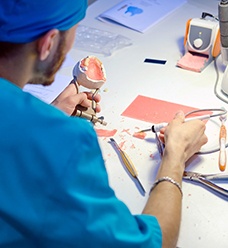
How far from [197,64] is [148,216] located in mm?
720

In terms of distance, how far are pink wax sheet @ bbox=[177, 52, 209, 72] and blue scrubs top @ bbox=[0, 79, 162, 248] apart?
0.81m

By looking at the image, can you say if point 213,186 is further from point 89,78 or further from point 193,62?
point 193,62

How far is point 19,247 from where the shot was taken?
674 mm

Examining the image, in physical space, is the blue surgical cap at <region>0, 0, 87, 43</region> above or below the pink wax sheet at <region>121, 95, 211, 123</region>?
above

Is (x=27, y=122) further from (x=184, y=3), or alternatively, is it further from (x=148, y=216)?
(x=184, y=3)

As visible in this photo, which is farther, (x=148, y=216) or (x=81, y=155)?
(x=148, y=216)

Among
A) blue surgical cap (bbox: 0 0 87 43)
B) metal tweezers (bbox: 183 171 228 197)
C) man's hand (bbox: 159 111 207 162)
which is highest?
blue surgical cap (bbox: 0 0 87 43)

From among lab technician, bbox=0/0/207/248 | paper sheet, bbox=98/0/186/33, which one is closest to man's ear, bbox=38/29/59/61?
lab technician, bbox=0/0/207/248

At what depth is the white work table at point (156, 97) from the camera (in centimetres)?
97

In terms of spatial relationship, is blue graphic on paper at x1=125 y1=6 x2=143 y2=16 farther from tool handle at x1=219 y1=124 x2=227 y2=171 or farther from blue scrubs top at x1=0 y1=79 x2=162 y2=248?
blue scrubs top at x1=0 y1=79 x2=162 y2=248

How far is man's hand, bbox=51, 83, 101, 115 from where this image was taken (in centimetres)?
118

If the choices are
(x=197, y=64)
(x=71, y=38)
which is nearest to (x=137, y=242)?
(x=71, y=38)

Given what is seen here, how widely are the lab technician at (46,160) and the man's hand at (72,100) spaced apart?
0.36 meters

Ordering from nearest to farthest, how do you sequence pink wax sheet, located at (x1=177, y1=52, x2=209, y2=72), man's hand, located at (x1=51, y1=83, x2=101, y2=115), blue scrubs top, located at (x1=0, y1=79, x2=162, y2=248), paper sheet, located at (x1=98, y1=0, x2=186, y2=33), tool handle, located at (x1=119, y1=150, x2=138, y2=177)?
1. blue scrubs top, located at (x1=0, y1=79, x2=162, y2=248)
2. tool handle, located at (x1=119, y1=150, x2=138, y2=177)
3. man's hand, located at (x1=51, y1=83, x2=101, y2=115)
4. pink wax sheet, located at (x1=177, y1=52, x2=209, y2=72)
5. paper sheet, located at (x1=98, y1=0, x2=186, y2=33)
